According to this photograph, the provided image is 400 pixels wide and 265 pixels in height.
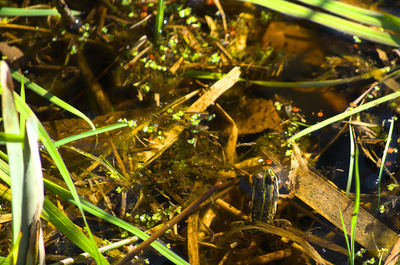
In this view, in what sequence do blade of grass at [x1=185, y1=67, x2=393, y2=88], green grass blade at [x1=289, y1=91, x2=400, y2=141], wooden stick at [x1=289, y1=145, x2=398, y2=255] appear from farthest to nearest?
blade of grass at [x1=185, y1=67, x2=393, y2=88] < green grass blade at [x1=289, y1=91, x2=400, y2=141] < wooden stick at [x1=289, y1=145, x2=398, y2=255]

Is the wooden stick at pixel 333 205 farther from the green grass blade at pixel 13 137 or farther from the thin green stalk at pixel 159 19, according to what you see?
the green grass blade at pixel 13 137

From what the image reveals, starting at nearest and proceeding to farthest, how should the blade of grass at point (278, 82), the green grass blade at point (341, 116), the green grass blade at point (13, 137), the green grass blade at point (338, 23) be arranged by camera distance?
1. the green grass blade at point (13, 137)
2. the green grass blade at point (341, 116)
3. the green grass blade at point (338, 23)
4. the blade of grass at point (278, 82)

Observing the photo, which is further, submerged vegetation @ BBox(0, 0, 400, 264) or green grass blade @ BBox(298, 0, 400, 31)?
green grass blade @ BBox(298, 0, 400, 31)

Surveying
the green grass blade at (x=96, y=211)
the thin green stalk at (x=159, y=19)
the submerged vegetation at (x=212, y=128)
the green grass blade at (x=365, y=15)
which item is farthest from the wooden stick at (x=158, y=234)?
the green grass blade at (x=365, y=15)

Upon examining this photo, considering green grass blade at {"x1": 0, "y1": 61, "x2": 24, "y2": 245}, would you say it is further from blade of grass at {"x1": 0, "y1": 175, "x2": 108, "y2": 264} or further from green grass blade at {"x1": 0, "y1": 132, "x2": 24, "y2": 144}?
blade of grass at {"x1": 0, "y1": 175, "x2": 108, "y2": 264}

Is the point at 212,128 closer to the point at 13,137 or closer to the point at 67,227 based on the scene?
the point at 67,227

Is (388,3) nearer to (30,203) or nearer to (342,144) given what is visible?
(342,144)

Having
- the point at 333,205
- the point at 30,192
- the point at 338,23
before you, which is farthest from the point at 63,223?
the point at 338,23

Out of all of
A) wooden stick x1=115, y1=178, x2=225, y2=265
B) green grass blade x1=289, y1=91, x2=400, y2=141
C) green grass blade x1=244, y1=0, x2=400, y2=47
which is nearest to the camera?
wooden stick x1=115, y1=178, x2=225, y2=265

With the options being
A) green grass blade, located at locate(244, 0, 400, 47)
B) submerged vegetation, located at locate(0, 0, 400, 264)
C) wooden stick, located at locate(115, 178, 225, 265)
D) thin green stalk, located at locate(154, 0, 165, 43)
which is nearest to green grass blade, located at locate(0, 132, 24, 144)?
submerged vegetation, located at locate(0, 0, 400, 264)
